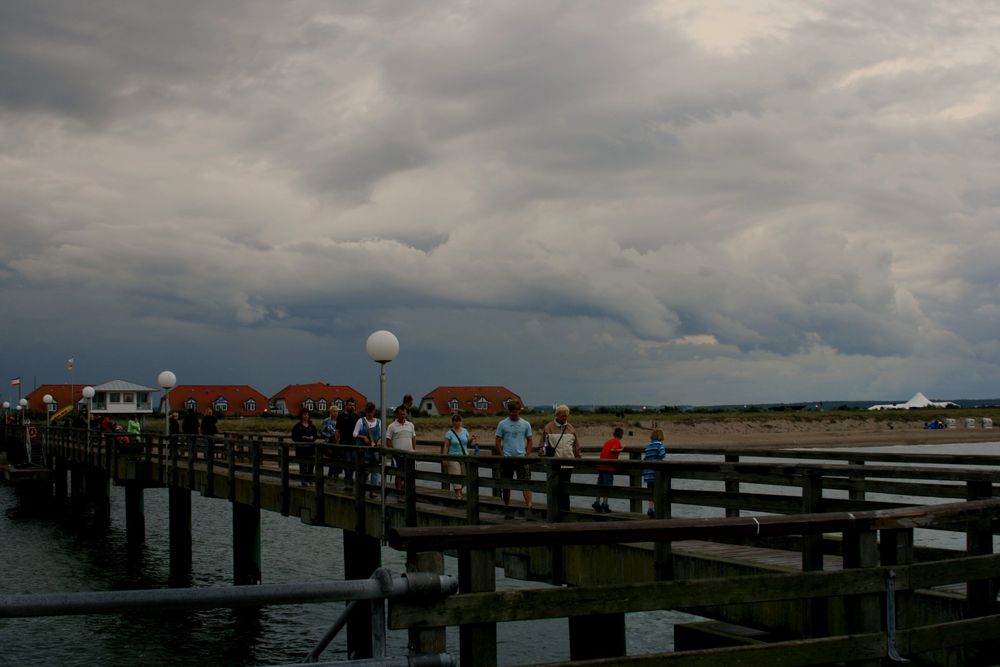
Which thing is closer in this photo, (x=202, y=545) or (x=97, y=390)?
(x=202, y=545)

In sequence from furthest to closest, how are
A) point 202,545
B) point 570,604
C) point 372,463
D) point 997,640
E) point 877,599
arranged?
point 202,545 → point 372,463 → point 997,640 → point 877,599 → point 570,604

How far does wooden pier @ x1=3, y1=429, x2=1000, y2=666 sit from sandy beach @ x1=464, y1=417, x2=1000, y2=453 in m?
72.0

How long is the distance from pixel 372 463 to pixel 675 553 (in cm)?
717

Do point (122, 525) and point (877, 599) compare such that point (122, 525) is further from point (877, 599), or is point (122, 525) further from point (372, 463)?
point (877, 599)

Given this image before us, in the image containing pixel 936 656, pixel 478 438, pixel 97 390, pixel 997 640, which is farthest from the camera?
pixel 97 390

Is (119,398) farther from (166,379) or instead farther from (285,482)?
(285,482)

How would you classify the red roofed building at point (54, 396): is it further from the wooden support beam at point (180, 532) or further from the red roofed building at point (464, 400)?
the wooden support beam at point (180, 532)

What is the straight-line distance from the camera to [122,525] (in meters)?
37.2

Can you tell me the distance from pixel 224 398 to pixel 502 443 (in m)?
121

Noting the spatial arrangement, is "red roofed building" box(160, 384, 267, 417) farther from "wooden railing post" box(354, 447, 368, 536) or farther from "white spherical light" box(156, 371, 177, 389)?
"wooden railing post" box(354, 447, 368, 536)

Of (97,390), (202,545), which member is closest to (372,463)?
(202,545)


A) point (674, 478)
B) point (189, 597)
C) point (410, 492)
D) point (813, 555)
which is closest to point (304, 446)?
point (410, 492)

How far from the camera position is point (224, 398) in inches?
5094

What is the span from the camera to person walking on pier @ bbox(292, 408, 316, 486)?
1783 centimetres
